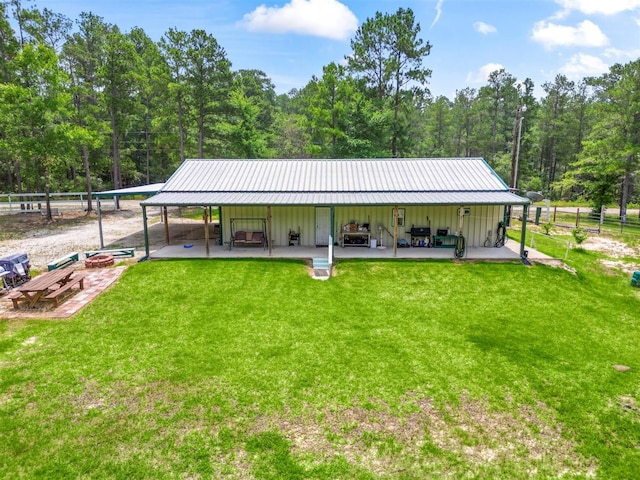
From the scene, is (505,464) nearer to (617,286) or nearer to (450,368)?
(450,368)

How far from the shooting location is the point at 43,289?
31.4 ft

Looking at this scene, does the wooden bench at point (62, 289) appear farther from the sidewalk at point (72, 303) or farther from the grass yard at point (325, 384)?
the grass yard at point (325, 384)

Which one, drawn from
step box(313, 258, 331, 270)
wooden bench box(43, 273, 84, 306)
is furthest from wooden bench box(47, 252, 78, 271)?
step box(313, 258, 331, 270)

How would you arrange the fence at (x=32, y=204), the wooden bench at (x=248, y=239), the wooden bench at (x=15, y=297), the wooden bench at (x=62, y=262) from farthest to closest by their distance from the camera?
1. the fence at (x=32, y=204)
2. the wooden bench at (x=248, y=239)
3. the wooden bench at (x=62, y=262)
4. the wooden bench at (x=15, y=297)

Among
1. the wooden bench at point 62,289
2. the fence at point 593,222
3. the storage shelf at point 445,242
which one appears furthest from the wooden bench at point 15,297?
the fence at point 593,222

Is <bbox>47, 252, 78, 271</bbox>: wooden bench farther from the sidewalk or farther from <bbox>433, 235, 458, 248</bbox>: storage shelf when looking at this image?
<bbox>433, 235, 458, 248</bbox>: storage shelf

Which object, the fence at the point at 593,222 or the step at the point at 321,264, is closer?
the step at the point at 321,264

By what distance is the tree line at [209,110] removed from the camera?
2177 centimetres

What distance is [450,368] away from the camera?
7.61m

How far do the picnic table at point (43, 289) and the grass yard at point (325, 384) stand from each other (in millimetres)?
997

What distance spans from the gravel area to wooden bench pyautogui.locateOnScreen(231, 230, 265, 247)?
3.64m

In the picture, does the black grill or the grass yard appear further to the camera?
the black grill

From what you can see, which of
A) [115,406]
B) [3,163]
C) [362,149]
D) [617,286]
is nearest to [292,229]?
[115,406]

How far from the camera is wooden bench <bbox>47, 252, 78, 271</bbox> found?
12.5 m
